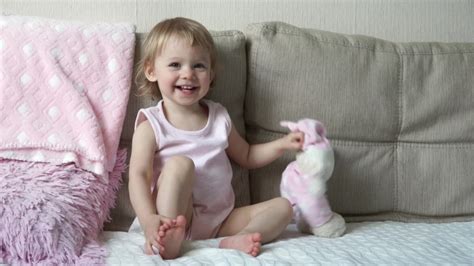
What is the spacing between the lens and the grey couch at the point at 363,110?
5.13 feet

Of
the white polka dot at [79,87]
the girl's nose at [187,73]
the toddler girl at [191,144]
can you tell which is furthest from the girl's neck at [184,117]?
the white polka dot at [79,87]

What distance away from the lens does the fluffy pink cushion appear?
1196mm

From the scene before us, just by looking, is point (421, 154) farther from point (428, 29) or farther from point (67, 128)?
point (67, 128)

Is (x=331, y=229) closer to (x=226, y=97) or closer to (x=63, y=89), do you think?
(x=226, y=97)

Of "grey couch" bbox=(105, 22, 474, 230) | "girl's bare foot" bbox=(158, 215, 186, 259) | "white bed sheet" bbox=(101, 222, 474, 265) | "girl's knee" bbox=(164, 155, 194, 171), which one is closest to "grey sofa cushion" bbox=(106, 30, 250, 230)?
"grey couch" bbox=(105, 22, 474, 230)

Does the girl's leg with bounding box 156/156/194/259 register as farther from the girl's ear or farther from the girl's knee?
the girl's ear

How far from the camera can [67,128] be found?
1405 millimetres

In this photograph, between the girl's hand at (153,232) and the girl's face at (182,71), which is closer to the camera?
the girl's hand at (153,232)

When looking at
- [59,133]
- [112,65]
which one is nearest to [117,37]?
[112,65]

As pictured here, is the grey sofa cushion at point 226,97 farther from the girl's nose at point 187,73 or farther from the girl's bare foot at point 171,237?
the girl's bare foot at point 171,237

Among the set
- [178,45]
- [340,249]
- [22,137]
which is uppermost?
[178,45]

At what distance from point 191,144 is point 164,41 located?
26 cm

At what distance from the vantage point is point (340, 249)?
129cm

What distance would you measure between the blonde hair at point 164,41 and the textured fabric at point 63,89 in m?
0.04
